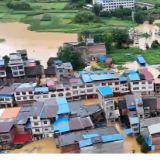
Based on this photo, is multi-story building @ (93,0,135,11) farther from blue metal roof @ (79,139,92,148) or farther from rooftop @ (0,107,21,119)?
blue metal roof @ (79,139,92,148)

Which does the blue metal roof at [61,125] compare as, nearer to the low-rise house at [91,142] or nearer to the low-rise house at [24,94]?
the low-rise house at [91,142]

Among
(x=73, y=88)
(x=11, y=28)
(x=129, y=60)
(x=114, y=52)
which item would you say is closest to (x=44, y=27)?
(x=11, y=28)

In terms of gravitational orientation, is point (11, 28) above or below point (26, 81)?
above

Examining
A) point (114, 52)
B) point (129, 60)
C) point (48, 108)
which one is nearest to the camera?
point (48, 108)

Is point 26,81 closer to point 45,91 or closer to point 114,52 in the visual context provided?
point 45,91

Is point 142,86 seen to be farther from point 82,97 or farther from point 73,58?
point 73,58

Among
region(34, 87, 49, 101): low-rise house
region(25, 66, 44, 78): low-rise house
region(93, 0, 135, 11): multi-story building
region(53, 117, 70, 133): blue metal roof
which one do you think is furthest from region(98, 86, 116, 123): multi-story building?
region(93, 0, 135, 11): multi-story building

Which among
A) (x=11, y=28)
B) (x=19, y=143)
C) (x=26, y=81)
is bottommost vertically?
(x=19, y=143)
